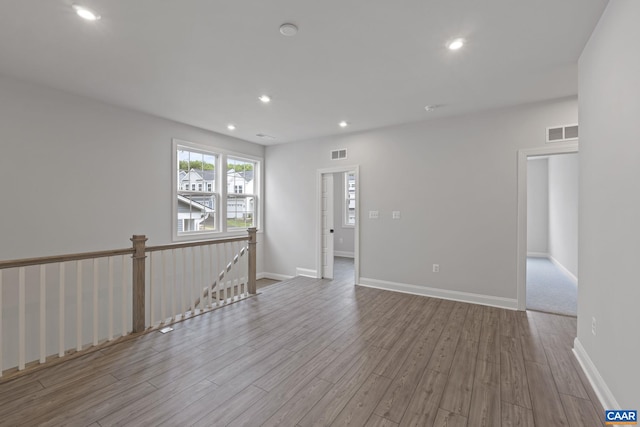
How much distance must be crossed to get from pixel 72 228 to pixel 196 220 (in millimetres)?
1829

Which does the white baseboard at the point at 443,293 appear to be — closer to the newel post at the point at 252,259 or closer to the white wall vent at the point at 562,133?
the newel post at the point at 252,259

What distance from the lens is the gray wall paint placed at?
3125mm

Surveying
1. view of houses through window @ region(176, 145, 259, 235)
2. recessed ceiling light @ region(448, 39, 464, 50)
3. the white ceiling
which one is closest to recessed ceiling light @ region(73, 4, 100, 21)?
the white ceiling

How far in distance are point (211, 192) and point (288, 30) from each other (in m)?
3.78

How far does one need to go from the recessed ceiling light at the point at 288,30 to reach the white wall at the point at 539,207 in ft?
28.0

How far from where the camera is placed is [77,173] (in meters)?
3.59

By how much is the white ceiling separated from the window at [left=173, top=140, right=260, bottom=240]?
1.22 m

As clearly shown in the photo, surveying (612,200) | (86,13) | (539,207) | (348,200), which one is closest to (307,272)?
(348,200)

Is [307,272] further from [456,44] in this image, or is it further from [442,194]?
[456,44]

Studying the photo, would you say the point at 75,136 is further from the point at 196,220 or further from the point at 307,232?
the point at 307,232

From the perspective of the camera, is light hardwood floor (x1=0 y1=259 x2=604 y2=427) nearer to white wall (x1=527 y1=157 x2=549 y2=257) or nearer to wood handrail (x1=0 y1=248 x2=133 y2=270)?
wood handrail (x1=0 y1=248 x2=133 y2=270)

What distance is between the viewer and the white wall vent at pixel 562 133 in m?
3.55

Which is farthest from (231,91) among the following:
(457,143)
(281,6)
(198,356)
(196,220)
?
(457,143)

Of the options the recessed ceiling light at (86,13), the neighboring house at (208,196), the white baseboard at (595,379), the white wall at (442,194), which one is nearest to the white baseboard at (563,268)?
the white wall at (442,194)
